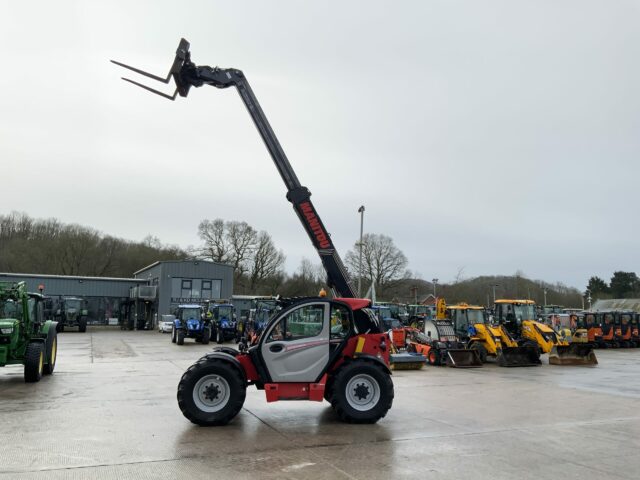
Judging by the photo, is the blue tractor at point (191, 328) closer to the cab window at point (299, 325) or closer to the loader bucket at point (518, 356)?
the loader bucket at point (518, 356)

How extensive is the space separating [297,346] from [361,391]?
48.2 inches

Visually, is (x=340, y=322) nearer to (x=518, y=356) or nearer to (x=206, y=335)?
(x=518, y=356)

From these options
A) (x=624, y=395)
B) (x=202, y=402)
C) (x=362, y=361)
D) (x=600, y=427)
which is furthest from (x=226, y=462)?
(x=624, y=395)

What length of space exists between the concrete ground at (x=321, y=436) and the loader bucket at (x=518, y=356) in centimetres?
535

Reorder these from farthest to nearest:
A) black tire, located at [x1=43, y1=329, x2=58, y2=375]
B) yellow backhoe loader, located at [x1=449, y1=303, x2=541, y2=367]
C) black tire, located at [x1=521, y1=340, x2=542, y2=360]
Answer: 1. black tire, located at [x1=521, y1=340, x2=542, y2=360]
2. yellow backhoe loader, located at [x1=449, y1=303, x2=541, y2=367]
3. black tire, located at [x1=43, y1=329, x2=58, y2=375]

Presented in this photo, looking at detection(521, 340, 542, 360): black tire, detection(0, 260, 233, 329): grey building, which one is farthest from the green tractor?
detection(0, 260, 233, 329): grey building

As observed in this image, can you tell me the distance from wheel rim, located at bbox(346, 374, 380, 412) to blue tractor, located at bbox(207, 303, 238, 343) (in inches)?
825

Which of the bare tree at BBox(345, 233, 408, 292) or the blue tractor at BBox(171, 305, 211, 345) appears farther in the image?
the bare tree at BBox(345, 233, 408, 292)

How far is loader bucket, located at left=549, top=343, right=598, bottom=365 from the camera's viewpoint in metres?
19.0

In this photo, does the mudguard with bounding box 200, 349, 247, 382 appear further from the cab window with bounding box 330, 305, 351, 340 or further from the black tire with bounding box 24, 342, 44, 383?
the black tire with bounding box 24, 342, 44, 383

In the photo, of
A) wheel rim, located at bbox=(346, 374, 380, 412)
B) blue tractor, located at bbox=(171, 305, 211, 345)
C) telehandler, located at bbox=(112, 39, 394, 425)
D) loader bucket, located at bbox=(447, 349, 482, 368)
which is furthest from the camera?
→ blue tractor, located at bbox=(171, 305, 211, 345)

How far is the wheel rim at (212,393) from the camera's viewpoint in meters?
7.94

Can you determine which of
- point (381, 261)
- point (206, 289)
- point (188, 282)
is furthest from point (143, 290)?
point (381, 261)

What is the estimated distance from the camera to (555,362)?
62.1ft
